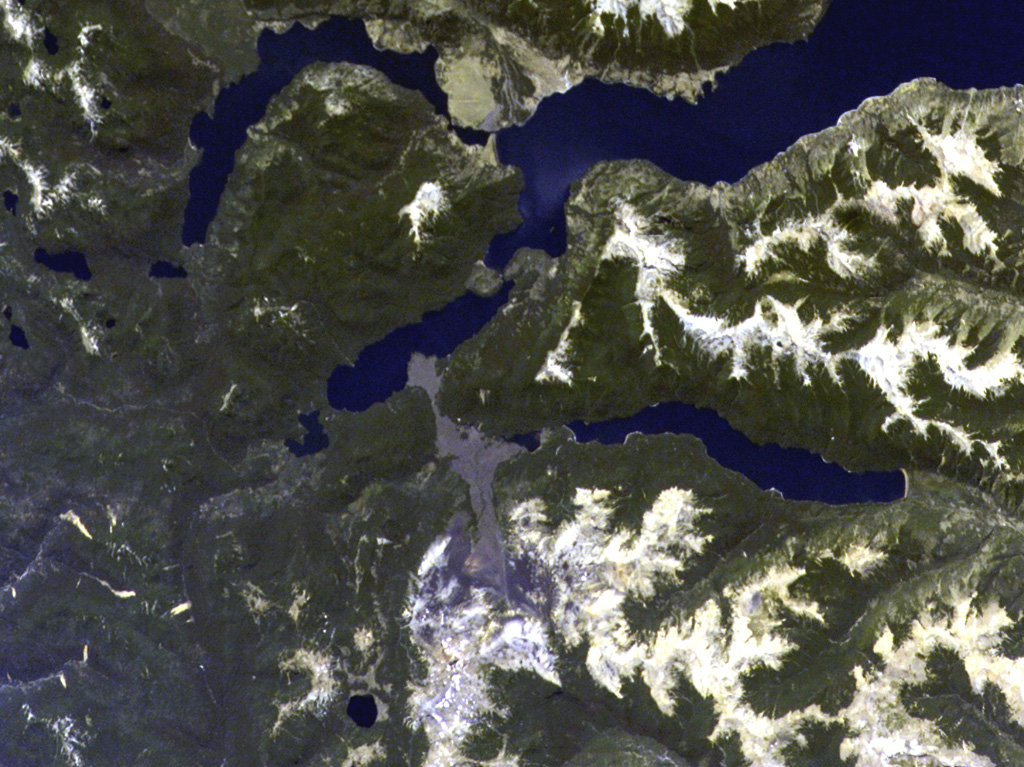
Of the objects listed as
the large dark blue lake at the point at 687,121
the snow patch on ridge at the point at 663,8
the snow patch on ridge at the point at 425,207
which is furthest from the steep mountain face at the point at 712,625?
the snow patch on ridge at the point at 663,8

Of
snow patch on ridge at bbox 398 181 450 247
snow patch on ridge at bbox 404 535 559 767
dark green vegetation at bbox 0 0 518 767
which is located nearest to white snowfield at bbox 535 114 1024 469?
dark green vegetation at bbox 0 0 518 767

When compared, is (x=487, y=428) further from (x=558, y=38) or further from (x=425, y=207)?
(x=558, y=38)

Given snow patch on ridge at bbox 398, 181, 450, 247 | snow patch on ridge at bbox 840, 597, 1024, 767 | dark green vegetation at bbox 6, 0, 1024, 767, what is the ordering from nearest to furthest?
snow patch on ridge at bbox 840, 597, 1024, 767 → dark green vegetation at bbox 6, 0, 1024, 767 → snow patch on ridge at bbox 398, 181, 450, 247

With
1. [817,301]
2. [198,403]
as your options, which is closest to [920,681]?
[817,301]

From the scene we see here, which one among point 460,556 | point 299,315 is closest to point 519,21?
point 299,315

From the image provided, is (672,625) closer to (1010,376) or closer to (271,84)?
(1010,376)

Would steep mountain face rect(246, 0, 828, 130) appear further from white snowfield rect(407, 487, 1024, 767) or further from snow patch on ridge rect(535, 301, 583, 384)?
white snowfield rect(407, 487, 1024, 767)
